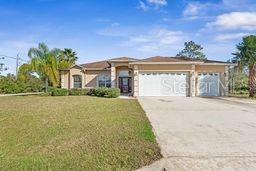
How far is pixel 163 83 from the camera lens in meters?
28.6

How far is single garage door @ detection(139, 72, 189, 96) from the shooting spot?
28.6 meters

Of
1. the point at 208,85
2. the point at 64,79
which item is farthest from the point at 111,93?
the point at 64,79

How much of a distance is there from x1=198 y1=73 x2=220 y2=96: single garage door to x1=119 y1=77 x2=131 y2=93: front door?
887cm

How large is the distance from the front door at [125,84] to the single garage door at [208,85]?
349 inches

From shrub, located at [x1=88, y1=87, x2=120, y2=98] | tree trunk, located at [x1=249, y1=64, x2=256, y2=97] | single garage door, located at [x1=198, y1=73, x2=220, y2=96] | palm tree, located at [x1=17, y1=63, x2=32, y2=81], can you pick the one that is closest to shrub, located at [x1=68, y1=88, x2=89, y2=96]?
shrub, located at [x1=88, y1=87, x2=120, y2=98]

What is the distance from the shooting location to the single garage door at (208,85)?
96.5 ft

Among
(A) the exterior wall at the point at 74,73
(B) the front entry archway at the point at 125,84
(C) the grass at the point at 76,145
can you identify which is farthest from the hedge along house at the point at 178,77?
(C) the grass at the point at 76,145

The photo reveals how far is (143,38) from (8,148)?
24872 mm

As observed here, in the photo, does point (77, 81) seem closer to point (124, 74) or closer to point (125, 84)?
point (125, 84)

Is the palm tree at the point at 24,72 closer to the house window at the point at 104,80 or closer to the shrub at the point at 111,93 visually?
the house window at the point at 104,80

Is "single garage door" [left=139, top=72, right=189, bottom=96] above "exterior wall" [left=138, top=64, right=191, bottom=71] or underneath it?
underneath

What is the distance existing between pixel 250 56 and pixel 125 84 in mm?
14245

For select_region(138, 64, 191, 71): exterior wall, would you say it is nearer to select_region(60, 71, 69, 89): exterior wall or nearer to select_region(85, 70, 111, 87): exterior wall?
select_region(85, 70, 111, 87): exterior wall

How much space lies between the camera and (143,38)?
30.9m
